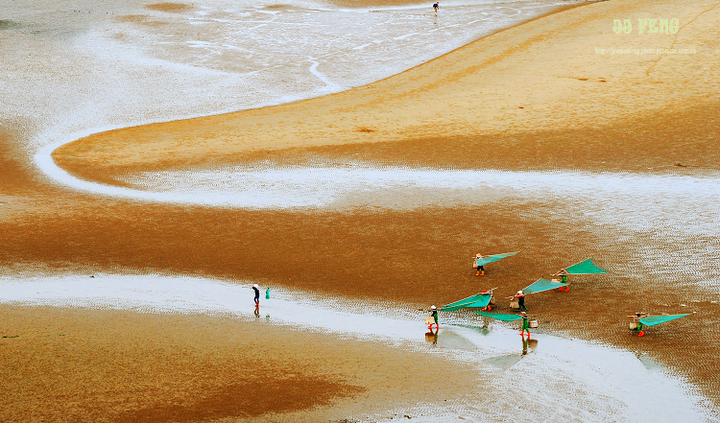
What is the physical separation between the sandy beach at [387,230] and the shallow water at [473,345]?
0.09 metres

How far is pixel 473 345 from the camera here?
1330 cm

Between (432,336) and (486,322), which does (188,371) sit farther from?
(486,322)

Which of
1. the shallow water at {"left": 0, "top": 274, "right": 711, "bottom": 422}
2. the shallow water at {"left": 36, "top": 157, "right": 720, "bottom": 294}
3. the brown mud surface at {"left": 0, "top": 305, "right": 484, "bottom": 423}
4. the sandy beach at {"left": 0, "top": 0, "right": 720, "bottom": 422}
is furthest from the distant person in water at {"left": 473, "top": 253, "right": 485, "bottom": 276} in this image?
the brown mud surface at {"left": 0, "top": 305, "right": 484, "bottom": 423}

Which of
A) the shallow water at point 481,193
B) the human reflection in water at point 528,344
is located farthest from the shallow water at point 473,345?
the shallow water at point 481,193

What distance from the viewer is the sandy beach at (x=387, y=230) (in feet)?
39.1

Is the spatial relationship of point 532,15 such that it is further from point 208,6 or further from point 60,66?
point 60,66

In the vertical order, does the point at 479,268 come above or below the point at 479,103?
below

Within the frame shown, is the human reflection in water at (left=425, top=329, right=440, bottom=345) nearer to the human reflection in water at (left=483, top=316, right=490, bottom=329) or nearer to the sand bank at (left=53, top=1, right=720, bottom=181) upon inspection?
the human reflection in water at (left=483, top=316, right=490, bottom=329)

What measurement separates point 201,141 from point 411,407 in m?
17.0

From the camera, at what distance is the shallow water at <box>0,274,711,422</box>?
446 inches

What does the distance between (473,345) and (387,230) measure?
19.3ft

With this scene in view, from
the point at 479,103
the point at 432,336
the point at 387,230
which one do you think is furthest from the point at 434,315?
the point at 479,103

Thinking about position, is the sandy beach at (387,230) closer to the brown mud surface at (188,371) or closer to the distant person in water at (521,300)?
the brown mud surface at (188,371)

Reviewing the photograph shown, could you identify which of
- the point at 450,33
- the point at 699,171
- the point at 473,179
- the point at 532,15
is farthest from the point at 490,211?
the point at 532,15
